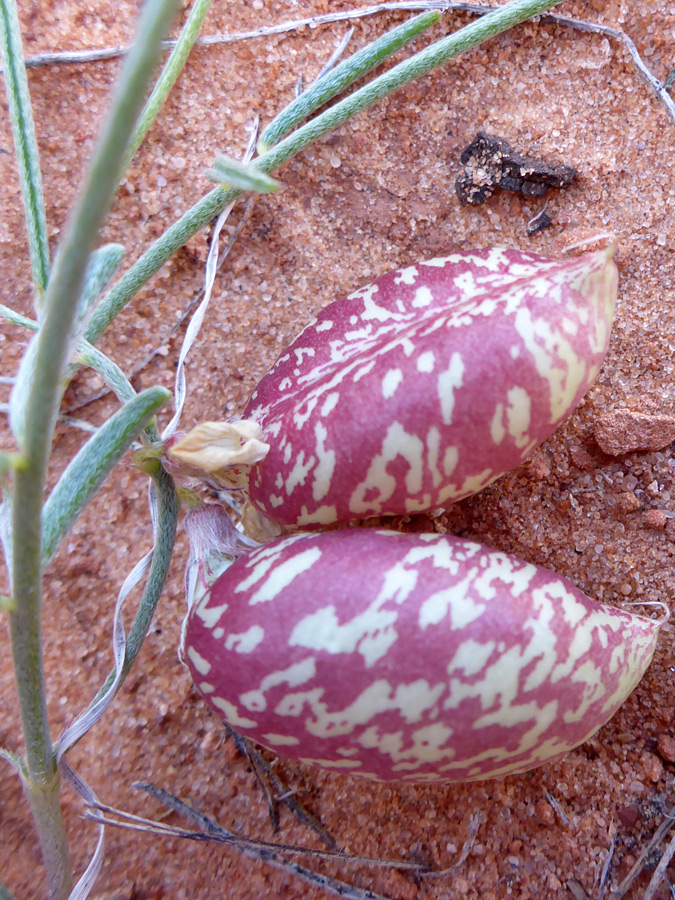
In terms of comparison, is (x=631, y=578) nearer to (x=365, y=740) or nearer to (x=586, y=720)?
(x=586, y=720)

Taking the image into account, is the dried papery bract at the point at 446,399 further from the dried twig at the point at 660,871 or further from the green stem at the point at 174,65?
the dried twig at the point at 660,871

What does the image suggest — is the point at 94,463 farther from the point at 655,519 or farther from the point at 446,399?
the point at 655,519

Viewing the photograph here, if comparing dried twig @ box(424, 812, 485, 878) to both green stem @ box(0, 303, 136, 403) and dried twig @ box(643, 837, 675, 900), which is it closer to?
dried twig @ box(643, 837, 675, 900)

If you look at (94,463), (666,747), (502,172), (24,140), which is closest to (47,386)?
(94,463)

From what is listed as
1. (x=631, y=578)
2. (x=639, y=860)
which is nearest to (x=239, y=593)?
(x=631, y=578)

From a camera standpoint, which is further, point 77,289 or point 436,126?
point 436,126
